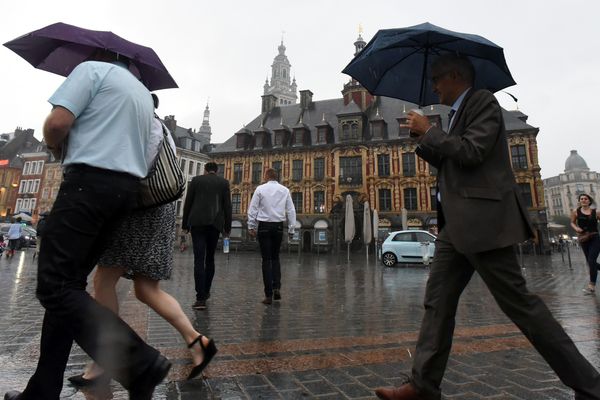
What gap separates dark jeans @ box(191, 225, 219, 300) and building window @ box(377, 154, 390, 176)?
1124 inches

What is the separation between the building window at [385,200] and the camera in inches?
1254

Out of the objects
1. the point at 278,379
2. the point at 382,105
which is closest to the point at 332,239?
the point at 382,105

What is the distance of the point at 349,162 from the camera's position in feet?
109

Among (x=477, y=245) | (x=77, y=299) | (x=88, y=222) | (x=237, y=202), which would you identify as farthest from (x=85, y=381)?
(x=237, y=202)

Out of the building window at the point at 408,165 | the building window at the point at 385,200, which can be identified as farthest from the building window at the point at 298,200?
the building window at the point at 408,165

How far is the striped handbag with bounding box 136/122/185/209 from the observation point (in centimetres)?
207

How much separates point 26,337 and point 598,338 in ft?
18.0

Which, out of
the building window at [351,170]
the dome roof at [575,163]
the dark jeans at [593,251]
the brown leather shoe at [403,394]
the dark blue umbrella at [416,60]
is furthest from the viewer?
the dome roof at [575,163]

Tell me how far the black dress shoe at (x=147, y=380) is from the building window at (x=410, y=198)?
102 feet

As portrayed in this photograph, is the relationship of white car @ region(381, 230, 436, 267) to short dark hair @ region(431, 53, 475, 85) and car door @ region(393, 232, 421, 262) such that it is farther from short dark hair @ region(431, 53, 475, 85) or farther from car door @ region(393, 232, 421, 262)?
short dark hair @ region(431, 53, 475, 85)

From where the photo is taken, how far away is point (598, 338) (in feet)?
11.8

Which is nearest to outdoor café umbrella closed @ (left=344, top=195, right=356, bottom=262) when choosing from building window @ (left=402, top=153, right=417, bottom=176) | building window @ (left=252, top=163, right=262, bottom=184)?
building window @ (left=402, top=153, right=417, bottom=176)

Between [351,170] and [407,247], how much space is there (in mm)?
18976

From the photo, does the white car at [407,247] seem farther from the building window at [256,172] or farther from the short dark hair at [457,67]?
the building window at [256,172]
